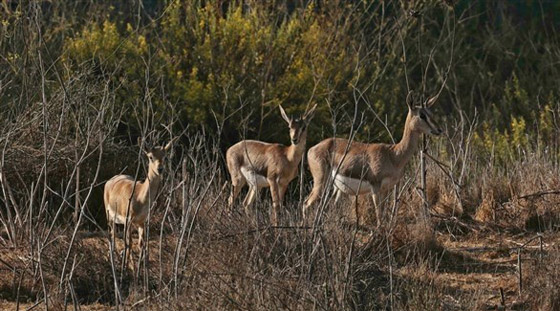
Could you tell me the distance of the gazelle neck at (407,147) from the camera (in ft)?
36.1

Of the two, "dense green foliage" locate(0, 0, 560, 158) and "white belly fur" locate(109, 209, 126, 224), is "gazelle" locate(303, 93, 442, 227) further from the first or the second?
"white belly fur" locate(109, 209, 126, 224)

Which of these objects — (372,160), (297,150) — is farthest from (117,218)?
(372,160)

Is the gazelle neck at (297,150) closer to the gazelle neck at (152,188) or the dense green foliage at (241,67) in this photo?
the dense green foliage at (241,67)

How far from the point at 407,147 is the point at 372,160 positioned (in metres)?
0.35

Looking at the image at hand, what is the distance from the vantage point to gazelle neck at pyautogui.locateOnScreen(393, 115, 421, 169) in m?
11.0

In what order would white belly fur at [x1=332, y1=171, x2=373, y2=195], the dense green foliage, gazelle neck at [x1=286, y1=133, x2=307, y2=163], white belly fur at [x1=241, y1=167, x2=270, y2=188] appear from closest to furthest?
white belly fur at [x1=332, y1=171, x2=373, y2=195] < gazelle neck at [x1=286, y1=133, x2=307, y2=163] < white belly fur at [x1=241, y1=167, x2=270, y2=188] < the dense green foliage

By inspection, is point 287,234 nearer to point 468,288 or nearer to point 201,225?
point 201,225

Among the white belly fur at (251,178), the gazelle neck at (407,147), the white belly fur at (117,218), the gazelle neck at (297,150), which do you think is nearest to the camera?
the white belly fur at (117,218)

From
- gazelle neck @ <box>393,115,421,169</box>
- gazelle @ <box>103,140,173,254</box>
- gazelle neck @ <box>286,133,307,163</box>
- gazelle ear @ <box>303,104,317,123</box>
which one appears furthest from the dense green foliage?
gazelle @ <box>103,140,173,254</box>

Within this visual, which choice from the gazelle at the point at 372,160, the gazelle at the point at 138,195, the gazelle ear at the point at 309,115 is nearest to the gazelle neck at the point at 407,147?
the gazelle at the point at 372,160

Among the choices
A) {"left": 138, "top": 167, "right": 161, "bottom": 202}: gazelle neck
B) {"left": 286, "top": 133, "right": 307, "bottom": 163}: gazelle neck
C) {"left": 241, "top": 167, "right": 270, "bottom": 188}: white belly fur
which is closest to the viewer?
{"left": 138, "top": 167, "right": 161, "bottom": 202}: gazelle neck

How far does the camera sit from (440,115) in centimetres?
1681

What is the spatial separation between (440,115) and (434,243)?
25.3 feet

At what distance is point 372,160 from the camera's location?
10938mm
